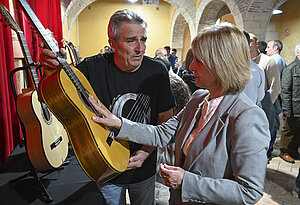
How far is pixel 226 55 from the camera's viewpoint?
3.08 feet

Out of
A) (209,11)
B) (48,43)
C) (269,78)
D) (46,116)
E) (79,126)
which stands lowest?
(46,116)

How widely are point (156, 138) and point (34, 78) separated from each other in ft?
5.46

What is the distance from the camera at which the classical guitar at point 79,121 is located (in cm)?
96

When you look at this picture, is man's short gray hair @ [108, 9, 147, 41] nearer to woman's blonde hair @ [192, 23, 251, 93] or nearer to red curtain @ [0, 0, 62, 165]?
woman's blonde hair @ [192, 23, 251, 93]

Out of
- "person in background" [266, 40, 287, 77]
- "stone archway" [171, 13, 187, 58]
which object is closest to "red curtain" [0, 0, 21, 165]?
"person in background" [266, 40, 287, 77]

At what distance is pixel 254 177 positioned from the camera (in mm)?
852

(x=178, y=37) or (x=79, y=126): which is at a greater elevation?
(x=178, y=37)

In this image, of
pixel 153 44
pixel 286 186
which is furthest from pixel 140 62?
pixel 153 44

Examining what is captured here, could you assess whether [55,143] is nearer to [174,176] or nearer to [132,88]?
[132,88]

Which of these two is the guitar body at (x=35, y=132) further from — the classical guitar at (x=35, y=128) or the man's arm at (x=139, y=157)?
the man's arm at (x=139, y=157)

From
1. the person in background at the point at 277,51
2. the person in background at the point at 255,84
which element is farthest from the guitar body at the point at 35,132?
the person in background at the point at 277,51

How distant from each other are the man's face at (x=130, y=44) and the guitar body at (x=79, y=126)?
377mm

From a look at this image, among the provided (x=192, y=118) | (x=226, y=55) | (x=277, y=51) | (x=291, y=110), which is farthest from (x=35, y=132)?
(x=277, y=51)

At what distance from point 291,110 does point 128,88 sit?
3570 mm
